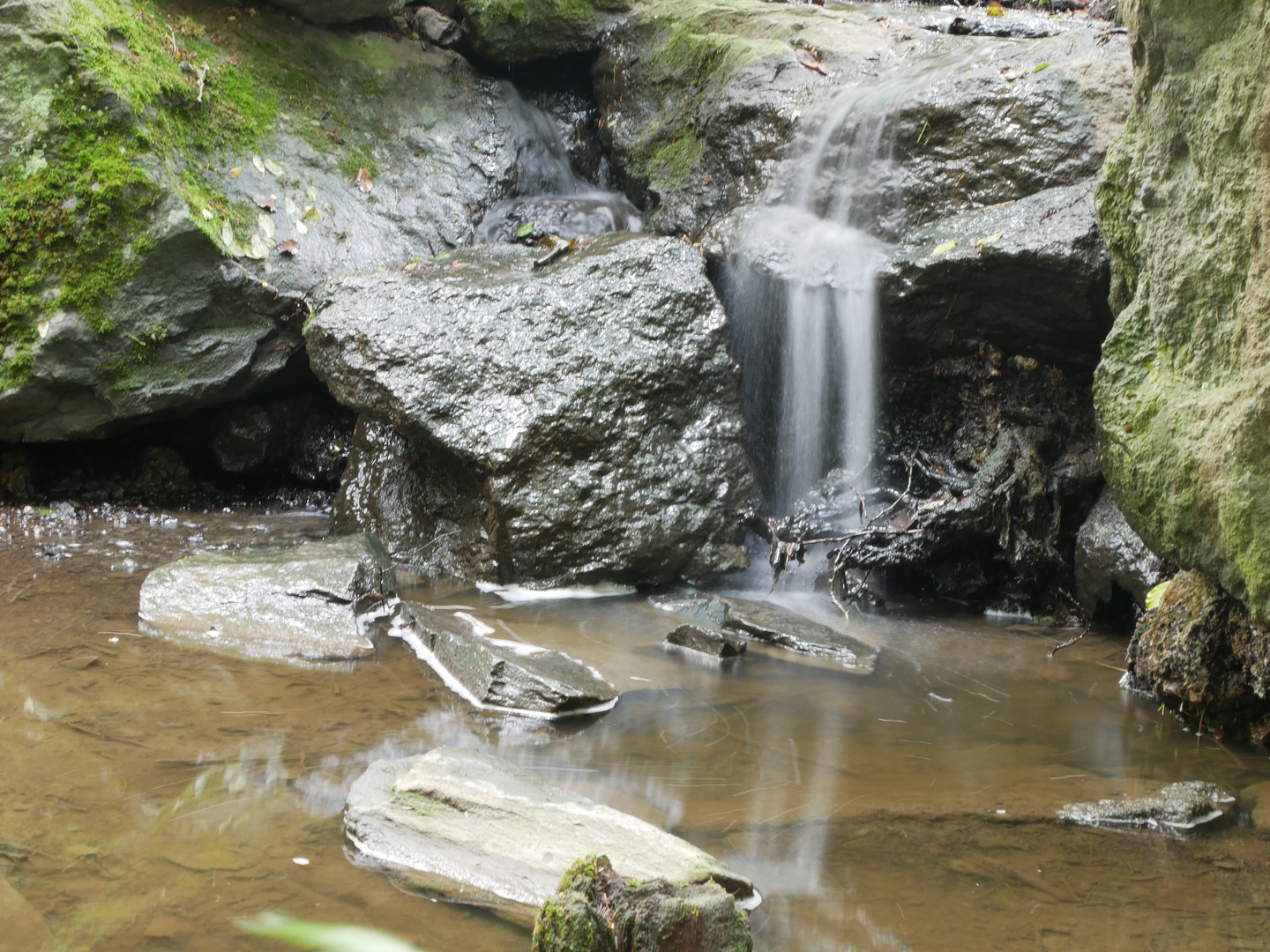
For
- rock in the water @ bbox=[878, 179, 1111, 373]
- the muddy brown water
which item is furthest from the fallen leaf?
the muddy brown water

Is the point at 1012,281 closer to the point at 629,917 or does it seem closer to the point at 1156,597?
the point at 1156,597

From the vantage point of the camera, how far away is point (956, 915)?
215 centimetres

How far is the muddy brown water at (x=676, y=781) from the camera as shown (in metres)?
2.10

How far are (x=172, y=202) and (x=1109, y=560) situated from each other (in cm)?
589

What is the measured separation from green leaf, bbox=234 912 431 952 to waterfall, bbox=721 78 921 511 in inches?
169

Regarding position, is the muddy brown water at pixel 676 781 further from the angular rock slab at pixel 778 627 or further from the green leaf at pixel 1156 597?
the green leaf at pixel 1156 597

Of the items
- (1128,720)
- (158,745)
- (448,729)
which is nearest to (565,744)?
(448,729)

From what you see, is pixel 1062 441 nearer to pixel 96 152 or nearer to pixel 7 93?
pixel 96 152

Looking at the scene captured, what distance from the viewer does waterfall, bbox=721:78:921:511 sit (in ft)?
18.5

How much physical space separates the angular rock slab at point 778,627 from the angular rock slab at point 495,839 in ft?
6.45

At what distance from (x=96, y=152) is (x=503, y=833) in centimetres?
540

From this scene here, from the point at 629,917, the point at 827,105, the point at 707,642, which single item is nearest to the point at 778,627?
the point at 707,642

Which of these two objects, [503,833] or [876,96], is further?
[876,96]

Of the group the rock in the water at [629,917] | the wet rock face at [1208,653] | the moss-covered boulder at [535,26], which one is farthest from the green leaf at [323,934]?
the moss-covered boulder at [535,26]
